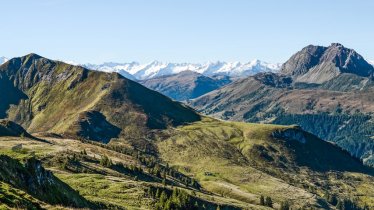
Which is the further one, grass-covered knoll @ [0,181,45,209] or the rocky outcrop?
the rocky outcrop

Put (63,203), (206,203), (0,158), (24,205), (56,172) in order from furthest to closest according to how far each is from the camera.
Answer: (206,203)
(56,172)
(63,203)
(0,158)
(24,205)

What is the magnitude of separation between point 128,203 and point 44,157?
209 feet

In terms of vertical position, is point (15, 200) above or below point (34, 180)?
above

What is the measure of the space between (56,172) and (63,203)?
92.3 m

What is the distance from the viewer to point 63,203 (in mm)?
87625

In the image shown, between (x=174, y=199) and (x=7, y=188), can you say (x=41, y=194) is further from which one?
(x=174, y=199)

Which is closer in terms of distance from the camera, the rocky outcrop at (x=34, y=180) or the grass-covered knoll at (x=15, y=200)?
the grass-covered knoll at (x=15, y=200)

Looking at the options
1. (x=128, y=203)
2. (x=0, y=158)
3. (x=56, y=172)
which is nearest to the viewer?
(x=0, y=158)

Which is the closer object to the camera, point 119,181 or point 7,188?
point 7,188

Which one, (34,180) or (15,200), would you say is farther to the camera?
(34,180)

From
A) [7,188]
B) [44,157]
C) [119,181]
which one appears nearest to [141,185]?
[119,181]

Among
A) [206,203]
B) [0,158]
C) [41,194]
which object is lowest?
[206,203]

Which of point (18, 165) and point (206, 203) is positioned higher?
point (18, 165)

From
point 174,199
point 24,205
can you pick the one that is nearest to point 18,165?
point 24,205
